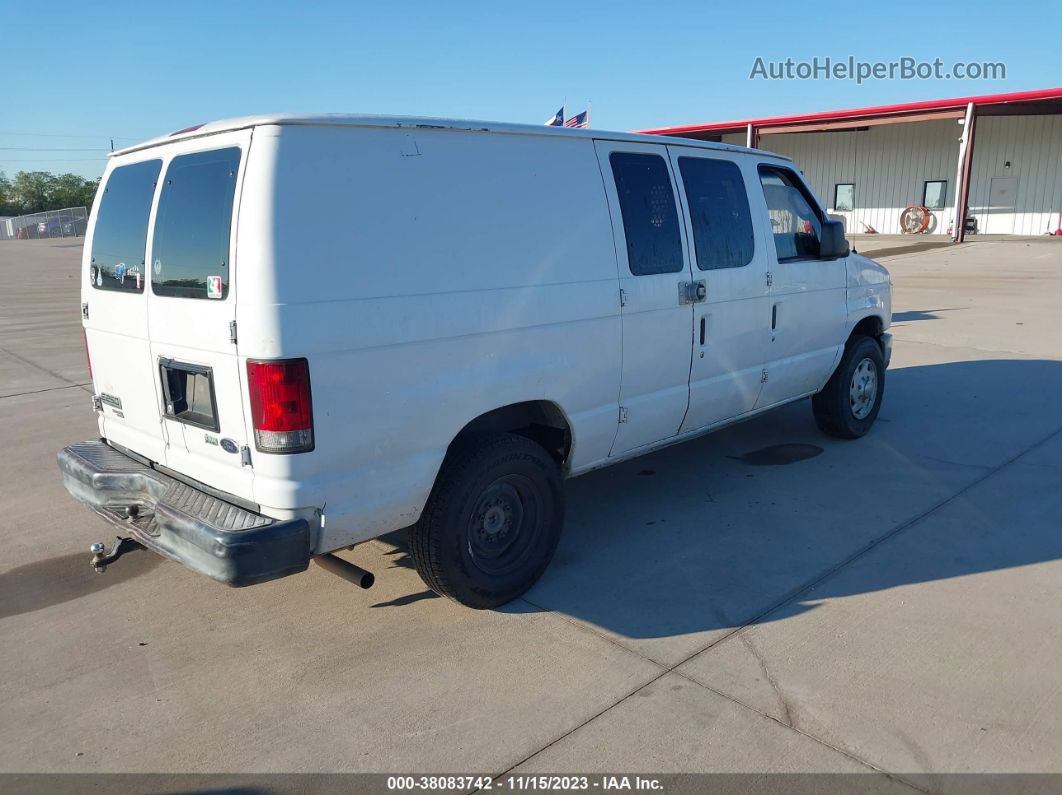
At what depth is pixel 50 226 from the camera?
6750 cm

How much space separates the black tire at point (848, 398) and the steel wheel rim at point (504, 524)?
319 cm

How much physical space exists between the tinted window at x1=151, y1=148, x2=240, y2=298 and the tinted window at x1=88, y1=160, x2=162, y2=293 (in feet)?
0.56

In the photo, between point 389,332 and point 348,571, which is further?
point 348,571

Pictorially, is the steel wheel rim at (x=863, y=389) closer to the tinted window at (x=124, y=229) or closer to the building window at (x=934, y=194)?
the tinted window at (x=124, y=229)

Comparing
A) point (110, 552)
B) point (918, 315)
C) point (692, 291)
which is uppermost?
point (692, 291)

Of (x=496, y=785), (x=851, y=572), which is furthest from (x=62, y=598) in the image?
(x=851, y=572)

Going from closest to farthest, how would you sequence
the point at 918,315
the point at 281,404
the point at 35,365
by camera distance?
the point at 281,404, the point at 35,365, the point at 918,315

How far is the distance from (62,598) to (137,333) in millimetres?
1497

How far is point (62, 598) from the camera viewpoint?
4.16 m

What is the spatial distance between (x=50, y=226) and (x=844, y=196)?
62157 mm

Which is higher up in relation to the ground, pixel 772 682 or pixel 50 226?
pixel 50 226

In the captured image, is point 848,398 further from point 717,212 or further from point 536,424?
point 536,424

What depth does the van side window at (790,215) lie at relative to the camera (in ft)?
17.8

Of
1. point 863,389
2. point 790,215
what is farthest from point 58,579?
point 863,389
